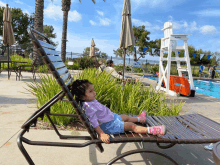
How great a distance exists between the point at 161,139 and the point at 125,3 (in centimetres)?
515

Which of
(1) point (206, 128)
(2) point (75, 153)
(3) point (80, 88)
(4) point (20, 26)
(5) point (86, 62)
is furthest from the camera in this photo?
(4) point (20, 26)

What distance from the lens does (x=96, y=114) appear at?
1938 millimetres

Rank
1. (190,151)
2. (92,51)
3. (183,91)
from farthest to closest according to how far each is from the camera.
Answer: (92,51), (183,91), (190,151)

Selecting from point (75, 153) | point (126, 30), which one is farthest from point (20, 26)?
point (75, 153)

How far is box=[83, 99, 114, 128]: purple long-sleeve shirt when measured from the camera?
5.87ft

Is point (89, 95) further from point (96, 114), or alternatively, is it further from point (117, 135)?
point (117, 135)

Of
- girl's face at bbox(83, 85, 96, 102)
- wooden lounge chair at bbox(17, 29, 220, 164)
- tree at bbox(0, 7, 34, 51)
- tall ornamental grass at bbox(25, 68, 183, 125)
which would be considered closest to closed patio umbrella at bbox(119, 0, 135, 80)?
tall ornamental grass at bbox(25, 68, 183, 125)

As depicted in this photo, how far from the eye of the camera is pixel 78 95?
6.15 ft

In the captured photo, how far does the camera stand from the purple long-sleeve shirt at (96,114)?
179cm

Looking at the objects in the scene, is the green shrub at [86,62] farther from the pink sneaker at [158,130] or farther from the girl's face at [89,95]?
the pink sneaker at [158,130]

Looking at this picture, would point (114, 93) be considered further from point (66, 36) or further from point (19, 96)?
point (66, 36)

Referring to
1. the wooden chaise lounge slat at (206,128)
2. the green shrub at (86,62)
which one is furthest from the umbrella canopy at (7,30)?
the wooden chaise lounge slat at (206,128)

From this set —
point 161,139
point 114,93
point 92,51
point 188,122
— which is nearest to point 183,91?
point 114,93

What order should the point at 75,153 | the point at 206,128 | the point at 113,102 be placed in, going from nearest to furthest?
the point at 206,128 < the point at 75,153 < the point at 113,102
